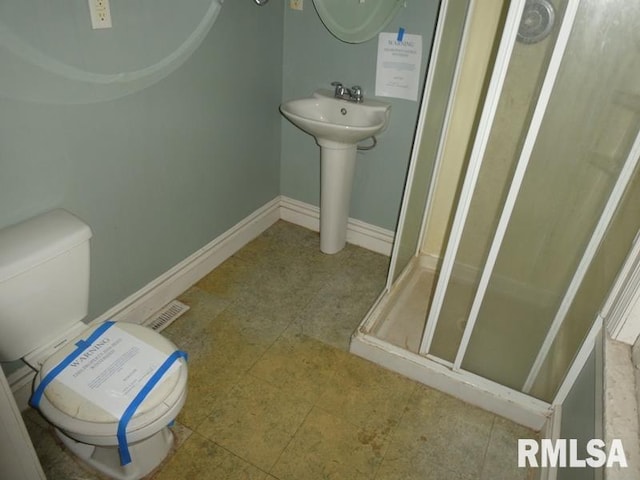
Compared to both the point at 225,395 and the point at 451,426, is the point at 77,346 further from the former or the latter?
the point at 451,426

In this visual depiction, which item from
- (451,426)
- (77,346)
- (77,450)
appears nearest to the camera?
(77,346)

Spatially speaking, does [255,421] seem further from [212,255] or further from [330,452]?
[212,255]

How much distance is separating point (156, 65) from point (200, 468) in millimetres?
1556

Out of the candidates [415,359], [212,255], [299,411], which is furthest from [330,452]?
[212,255]

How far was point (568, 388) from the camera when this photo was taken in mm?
1542

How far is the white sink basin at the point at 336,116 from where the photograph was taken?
2084mm

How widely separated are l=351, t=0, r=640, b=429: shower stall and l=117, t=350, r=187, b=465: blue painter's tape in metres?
0.88

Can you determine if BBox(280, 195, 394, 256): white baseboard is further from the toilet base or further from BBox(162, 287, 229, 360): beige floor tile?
the toilet base

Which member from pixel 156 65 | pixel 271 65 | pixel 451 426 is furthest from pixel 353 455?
pixel 271 65

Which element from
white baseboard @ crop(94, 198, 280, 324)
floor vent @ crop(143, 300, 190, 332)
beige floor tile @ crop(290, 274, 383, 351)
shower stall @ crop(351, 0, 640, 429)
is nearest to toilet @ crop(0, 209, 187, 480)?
white baseboard @ crop(94, 198, 280, 324)

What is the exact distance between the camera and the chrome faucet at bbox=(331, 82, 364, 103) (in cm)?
225

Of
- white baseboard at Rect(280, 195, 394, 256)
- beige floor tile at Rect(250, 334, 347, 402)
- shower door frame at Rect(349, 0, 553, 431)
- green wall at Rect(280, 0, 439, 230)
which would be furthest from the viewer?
white baseboard at Rect(280, 195, 394, 256)

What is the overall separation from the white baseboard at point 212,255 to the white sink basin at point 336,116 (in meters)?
0.66

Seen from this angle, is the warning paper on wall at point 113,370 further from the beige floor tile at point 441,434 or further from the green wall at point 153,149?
the beige floor tile at point 441,434
